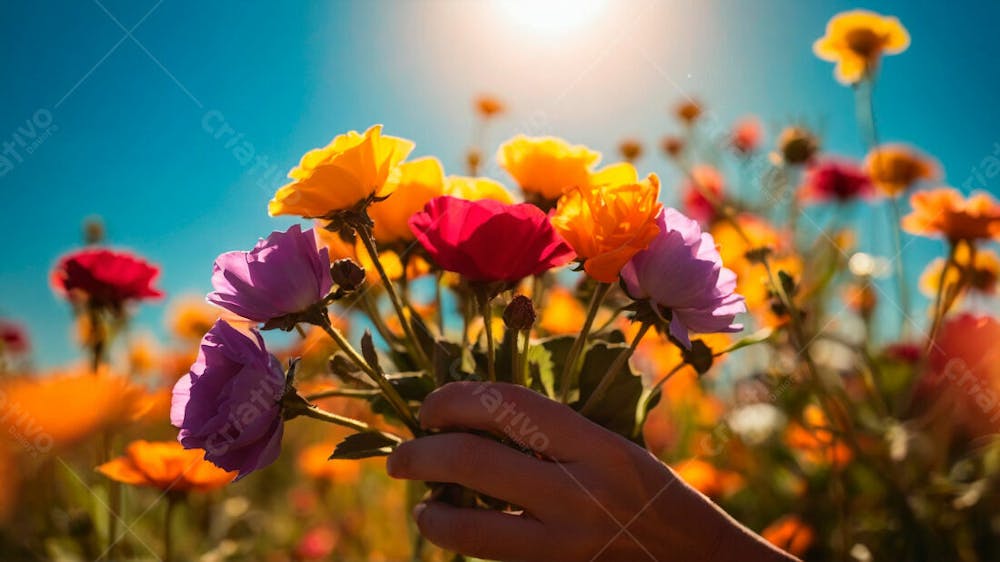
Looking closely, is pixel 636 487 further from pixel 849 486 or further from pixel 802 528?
pixel 849 486

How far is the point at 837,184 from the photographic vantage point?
1.41m

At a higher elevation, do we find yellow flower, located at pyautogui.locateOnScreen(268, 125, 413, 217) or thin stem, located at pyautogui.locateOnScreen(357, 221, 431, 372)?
yellow flower, located at pyautogui.locateOnScreen(268, 125, 413, 217)

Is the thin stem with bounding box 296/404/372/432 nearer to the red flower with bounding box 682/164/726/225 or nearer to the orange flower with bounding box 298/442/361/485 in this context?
the orange flower with bounding box 298/442/361/485

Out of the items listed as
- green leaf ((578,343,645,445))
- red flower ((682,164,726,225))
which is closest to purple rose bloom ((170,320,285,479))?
green leaf ((578,343,645,445))

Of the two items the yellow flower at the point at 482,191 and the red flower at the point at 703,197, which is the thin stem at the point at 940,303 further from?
the red flower at the point at 703,197

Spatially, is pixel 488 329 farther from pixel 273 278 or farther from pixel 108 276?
pixel 108 276

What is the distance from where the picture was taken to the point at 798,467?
107cm

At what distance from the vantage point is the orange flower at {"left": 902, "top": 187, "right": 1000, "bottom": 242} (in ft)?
2.40

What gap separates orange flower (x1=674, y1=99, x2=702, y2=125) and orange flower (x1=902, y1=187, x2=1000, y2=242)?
1.49 feet

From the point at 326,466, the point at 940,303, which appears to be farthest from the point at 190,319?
the point at 940,303

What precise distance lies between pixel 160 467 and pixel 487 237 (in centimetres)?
43

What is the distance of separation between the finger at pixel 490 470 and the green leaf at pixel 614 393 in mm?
69

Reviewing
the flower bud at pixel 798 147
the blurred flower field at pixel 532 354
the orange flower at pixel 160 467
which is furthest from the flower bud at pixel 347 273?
the flower bud at pixel 798 147

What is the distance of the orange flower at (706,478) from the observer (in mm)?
934
